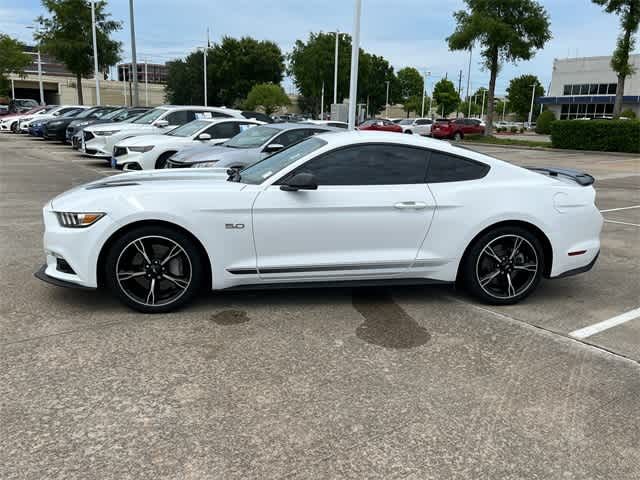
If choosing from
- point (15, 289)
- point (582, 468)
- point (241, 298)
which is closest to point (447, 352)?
point (582, 468)

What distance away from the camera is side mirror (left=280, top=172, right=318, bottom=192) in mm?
4422

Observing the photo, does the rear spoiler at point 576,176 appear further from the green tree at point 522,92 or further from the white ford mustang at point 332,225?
the green tree at point 522,92

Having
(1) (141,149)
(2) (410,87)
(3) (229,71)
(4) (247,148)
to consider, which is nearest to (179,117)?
(1) (141,149)

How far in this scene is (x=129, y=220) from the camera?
4.35 metres

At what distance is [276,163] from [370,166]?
855 millimetres

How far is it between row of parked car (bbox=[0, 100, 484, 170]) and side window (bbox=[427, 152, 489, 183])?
234 cm

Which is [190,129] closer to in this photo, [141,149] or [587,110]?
[141,149]

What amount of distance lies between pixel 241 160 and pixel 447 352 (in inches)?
241

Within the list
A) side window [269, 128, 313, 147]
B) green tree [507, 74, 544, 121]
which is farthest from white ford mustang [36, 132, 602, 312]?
green tree [507, 74, 544, 121]

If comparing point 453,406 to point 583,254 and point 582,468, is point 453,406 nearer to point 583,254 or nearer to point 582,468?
point 582,468

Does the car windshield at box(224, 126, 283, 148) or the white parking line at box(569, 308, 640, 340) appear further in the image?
the car windshield at box(224, 126, 283, 148)

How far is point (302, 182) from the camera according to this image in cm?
442

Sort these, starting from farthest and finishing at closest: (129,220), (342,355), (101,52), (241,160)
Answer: (101,52), (241,160), (129,220), (342,355)

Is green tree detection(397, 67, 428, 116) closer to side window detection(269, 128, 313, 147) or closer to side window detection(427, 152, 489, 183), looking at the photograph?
side window detection(269, 128, 313, 147)
